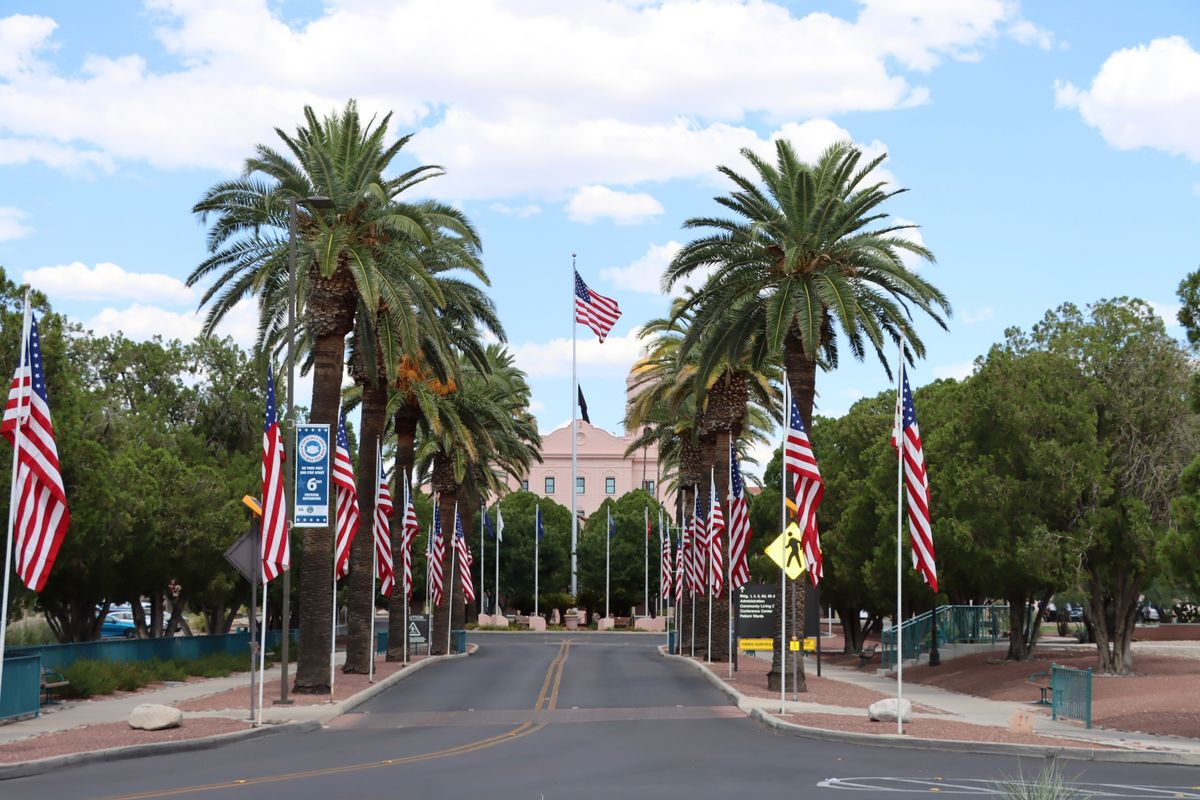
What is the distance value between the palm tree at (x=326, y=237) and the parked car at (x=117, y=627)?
32.7m

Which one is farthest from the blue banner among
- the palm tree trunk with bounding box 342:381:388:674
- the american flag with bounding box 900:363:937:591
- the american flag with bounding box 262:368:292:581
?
the american flag with bounding box 900:363:937:591

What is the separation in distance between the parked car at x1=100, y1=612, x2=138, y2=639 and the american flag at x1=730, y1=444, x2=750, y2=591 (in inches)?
1283

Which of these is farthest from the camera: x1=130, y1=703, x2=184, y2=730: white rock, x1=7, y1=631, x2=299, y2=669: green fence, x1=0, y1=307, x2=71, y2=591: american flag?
x1=7, y1=631, x2=299, y2=669: green fence

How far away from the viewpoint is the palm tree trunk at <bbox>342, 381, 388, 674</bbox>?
3666 centimetres

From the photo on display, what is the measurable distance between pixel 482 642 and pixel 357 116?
145 feet

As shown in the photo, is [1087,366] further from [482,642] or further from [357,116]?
[482,642]

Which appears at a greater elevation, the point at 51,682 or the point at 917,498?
the point at 917,498

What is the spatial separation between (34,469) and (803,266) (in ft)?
63.0

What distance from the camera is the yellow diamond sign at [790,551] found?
27953mm

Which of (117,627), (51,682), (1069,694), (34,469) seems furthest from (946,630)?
(117,627)

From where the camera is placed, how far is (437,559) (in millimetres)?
48906

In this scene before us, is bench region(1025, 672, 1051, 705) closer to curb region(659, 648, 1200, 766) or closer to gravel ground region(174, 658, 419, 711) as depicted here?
curb region(659, 648, 1200, 766)

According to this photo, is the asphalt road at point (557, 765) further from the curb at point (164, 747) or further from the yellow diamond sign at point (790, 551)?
the yellow diamond sign at point (790, 551)

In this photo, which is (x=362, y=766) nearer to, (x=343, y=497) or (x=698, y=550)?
(x=343, y=497)
